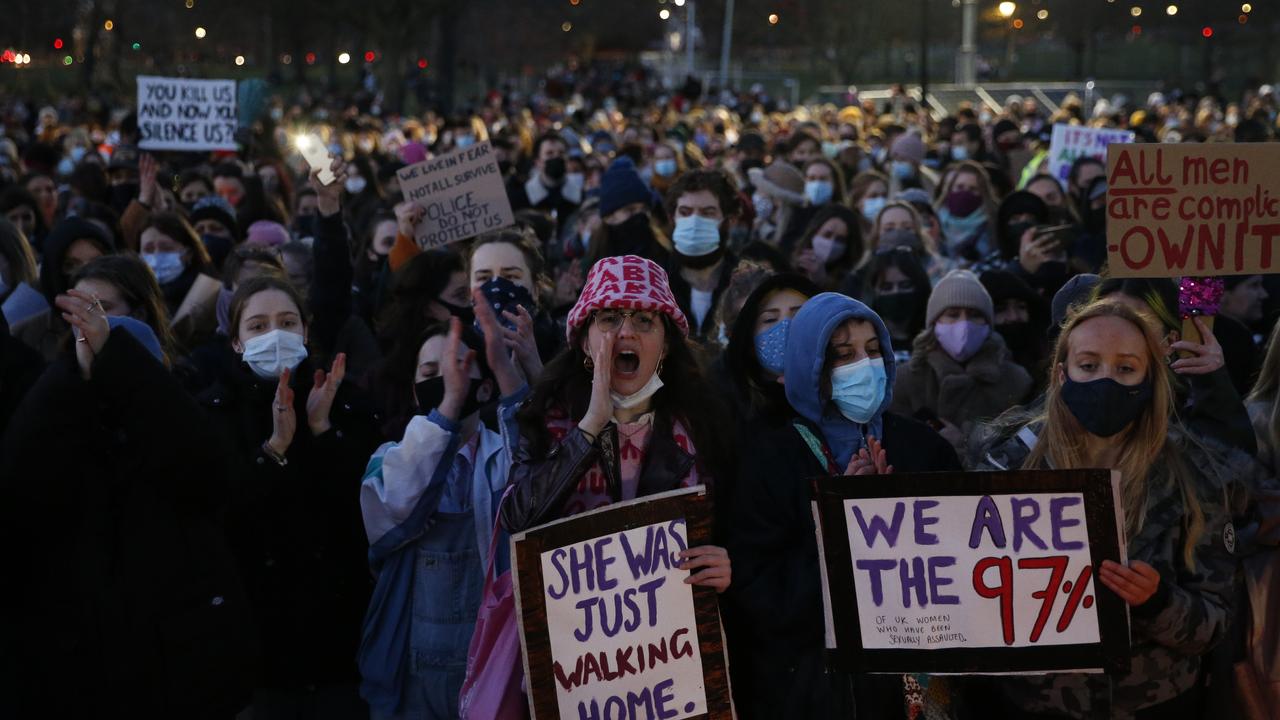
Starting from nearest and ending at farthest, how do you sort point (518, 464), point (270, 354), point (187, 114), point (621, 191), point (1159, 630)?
point (1159, 630) < point (518, 464) < point (270, 354) < point (621, 191) < point (187, 114)

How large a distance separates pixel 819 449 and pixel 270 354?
219 cm

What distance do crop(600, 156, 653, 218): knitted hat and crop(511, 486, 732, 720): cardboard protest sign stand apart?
4.71 meters

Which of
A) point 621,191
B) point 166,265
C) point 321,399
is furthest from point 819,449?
point 166,265

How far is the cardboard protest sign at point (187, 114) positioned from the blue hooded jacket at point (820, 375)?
9.82 m

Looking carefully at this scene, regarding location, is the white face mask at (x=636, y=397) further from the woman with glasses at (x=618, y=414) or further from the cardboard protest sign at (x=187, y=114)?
the cardboard protest sign at (x=187, y=114)

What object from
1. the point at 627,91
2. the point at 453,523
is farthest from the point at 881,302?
the point at 627,91

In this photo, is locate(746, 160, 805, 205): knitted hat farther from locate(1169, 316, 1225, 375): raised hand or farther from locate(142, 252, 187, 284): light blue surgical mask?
locate(1169, 316, 1225, 375): raised hand

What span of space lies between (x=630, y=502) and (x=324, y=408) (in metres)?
1.59

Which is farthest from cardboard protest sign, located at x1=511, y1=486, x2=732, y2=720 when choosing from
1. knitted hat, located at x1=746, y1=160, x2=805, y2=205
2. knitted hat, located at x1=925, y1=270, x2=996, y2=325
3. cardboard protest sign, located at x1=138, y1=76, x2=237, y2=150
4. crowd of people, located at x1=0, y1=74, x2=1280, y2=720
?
cardboard protest sign, located at x1=138, y1=76, x2=237, y2=150

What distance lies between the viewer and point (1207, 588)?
13.5 feet

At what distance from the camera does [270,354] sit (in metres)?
5.44

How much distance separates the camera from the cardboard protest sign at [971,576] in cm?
386

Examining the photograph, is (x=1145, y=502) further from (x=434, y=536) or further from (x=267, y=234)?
(x=267, y=234)

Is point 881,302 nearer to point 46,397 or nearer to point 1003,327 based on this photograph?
point 1003,327
